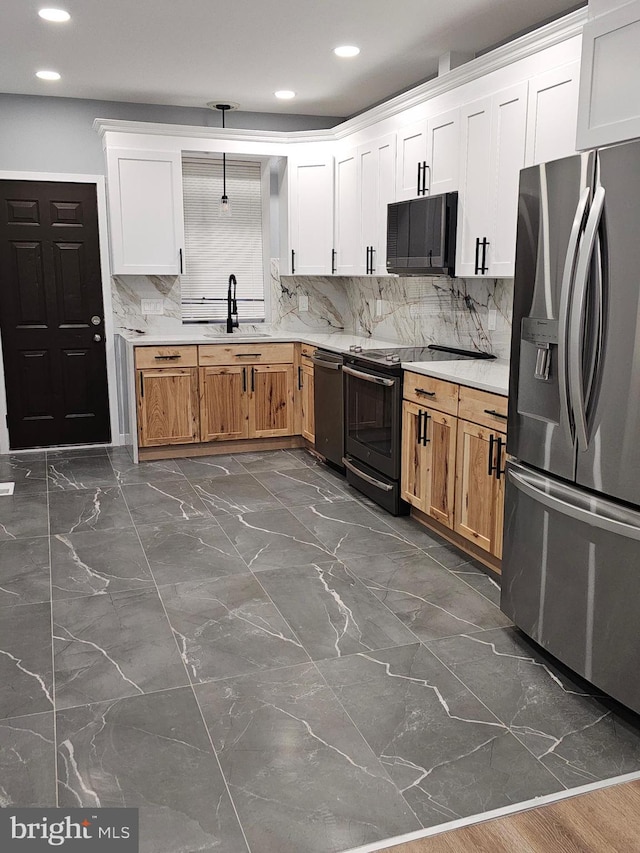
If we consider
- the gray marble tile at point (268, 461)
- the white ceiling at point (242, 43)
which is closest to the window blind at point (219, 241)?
the white ceiling at point (242, 43)

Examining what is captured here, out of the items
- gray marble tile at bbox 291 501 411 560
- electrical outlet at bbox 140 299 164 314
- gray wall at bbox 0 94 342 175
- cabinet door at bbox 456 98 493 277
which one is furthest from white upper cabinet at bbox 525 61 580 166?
electrical outlet at bbox 140 299 164 314

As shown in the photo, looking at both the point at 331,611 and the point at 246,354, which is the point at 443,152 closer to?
the point at 246,354

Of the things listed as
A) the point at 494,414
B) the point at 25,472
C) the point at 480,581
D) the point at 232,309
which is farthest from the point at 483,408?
the point at 25,472

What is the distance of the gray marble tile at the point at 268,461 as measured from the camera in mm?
5387

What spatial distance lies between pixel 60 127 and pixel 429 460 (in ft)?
12.9

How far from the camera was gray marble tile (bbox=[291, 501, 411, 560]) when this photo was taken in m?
3.76

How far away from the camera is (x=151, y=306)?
595 cm

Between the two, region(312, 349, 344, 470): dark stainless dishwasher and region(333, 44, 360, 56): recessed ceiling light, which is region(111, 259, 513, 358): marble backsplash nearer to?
region(312, 349, 344, 470): dark stainless dishwasher

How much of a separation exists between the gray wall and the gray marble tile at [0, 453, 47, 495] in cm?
220

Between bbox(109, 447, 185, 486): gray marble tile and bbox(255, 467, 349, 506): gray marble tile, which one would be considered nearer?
bbox(255, 467, 349, 506): gray marble tile

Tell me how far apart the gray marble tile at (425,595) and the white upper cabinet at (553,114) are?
1963 mm

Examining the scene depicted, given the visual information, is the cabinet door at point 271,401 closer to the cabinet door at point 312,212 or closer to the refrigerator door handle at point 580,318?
the cabinet door at point 312,212

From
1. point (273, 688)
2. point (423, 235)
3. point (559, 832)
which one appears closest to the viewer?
point (559, 832)

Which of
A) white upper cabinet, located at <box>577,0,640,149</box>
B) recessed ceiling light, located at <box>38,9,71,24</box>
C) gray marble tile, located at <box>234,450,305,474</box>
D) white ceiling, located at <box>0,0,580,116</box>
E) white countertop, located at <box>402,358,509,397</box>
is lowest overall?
gray marble tile, located at <box>234,450,305,474</box>
